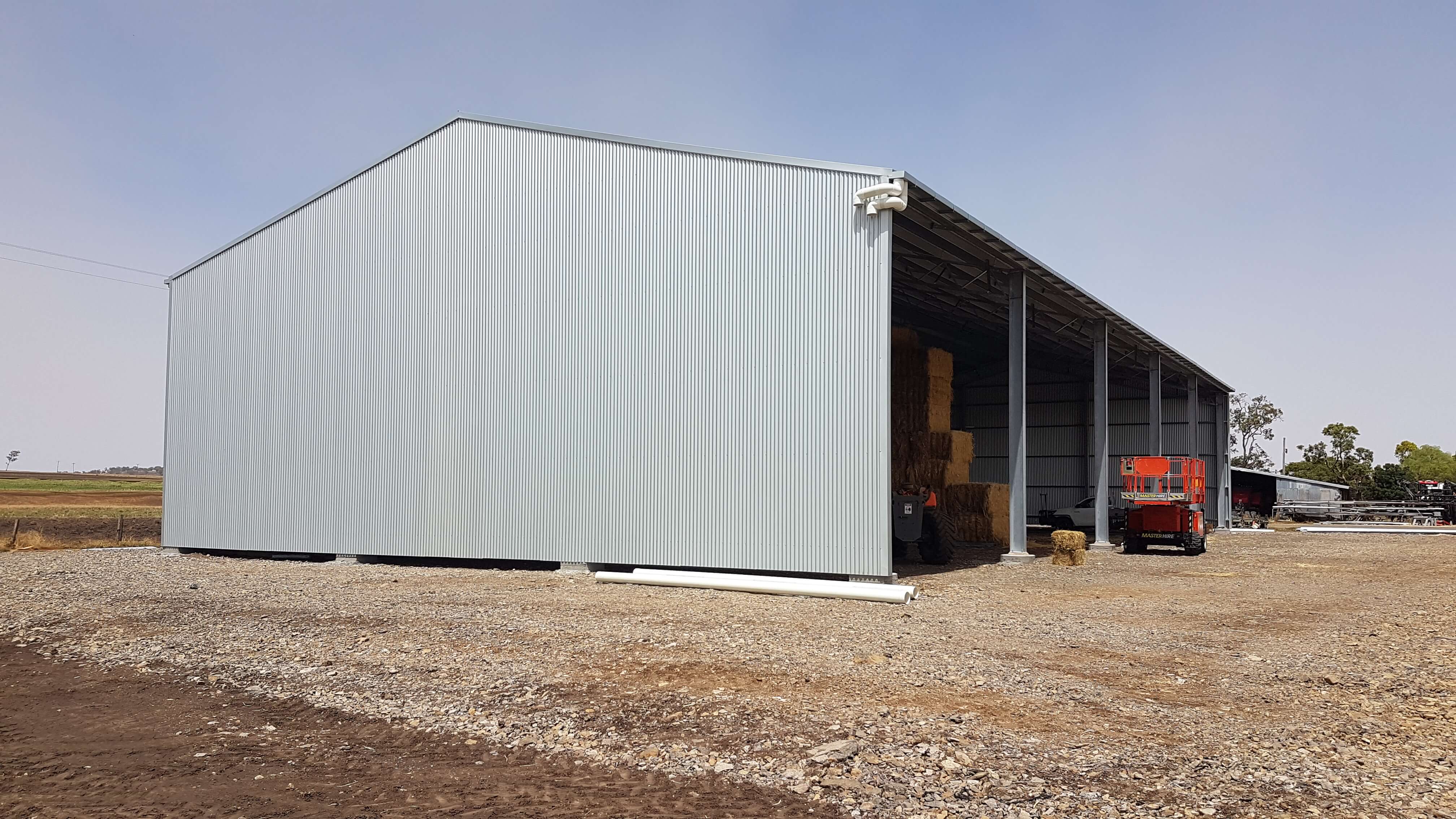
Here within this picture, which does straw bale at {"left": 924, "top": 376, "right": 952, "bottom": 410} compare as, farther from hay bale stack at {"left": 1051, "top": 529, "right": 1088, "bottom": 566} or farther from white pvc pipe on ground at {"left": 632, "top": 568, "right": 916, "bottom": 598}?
white pvc pipe on ground at {"left": 632, "top": 568, "right": 916, "bottom": 598}

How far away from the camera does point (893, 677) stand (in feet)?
29.7

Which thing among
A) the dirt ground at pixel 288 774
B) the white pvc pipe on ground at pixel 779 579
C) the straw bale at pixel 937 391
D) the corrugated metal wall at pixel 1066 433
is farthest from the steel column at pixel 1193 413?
the dirt ground at pixel 288 774

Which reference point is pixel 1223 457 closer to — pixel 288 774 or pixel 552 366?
pixel 552 366

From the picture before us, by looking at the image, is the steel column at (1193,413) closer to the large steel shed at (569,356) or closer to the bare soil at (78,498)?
the large steel shed at (569,356)

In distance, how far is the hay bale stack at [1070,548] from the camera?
21906mm

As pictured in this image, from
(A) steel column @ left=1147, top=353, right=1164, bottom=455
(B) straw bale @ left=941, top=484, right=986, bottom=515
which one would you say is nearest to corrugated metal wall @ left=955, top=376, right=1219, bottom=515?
(A) steel column @ left=1147, top=353, right=1164, bottom=455

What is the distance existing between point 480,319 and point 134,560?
11428 mm

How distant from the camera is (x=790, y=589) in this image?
15.6 metres

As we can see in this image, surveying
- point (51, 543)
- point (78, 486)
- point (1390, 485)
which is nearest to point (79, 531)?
point (51, 543)

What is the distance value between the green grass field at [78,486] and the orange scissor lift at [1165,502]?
8784 cm

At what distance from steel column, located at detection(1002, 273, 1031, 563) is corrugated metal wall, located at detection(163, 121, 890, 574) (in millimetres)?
6376

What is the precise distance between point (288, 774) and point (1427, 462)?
4808 inches

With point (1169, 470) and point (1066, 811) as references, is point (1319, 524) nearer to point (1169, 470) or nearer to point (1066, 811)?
point (1169, 470)

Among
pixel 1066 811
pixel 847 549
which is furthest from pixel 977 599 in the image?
pixel 1066 811
